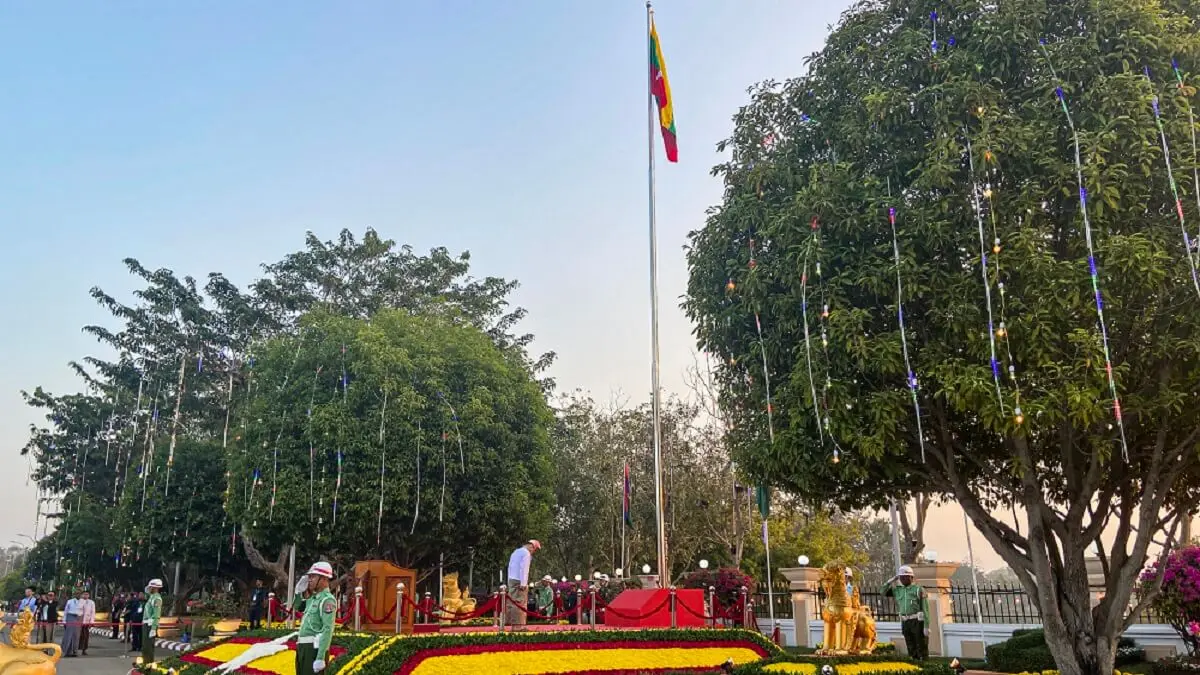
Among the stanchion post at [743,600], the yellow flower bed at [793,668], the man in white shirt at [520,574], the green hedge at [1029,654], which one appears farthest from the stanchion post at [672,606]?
Result: the green hedge at [1029,654]

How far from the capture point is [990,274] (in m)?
9.98

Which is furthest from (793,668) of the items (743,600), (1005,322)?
(743,600)

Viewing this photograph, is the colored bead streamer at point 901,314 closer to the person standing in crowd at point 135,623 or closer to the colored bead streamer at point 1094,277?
the colored bead streamer at point 1094,277

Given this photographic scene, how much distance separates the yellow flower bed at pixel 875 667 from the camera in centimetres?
1073

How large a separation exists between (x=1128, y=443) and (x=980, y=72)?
5.28 m

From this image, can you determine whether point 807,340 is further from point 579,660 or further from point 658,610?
point 658,610

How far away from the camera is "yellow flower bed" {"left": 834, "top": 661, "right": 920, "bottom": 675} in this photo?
10.7 m

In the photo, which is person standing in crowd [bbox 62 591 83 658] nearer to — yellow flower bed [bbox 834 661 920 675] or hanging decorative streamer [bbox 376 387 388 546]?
hanging decorative streamer [bbox 376 387 388 546]

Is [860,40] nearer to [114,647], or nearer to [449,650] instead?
[449,650]

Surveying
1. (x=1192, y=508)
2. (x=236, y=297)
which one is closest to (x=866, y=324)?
(x=1192, y=508)

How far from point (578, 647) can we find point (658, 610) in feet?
7.75

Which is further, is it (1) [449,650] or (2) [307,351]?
(2) [307,351]

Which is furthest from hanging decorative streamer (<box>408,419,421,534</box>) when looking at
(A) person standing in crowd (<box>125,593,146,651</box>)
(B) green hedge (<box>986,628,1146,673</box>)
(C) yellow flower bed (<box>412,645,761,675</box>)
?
(B) green hedge (<box>986,628,1146,673</box>)

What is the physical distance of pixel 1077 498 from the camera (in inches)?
449
